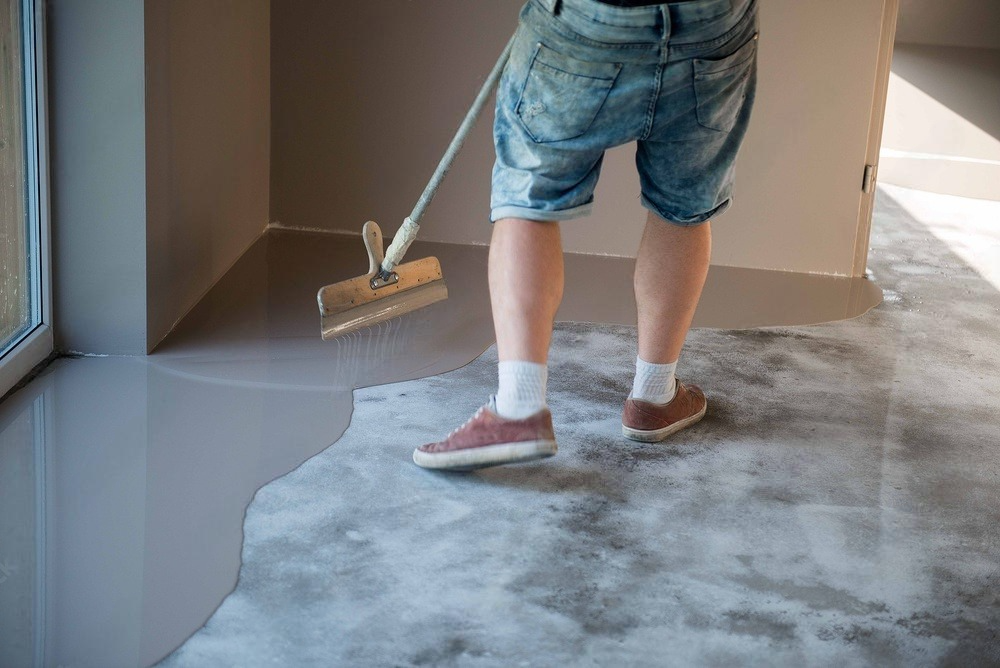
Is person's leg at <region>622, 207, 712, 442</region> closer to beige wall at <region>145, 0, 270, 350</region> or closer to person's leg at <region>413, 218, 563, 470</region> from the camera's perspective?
person's leg at <region>413, 218, 563, 470</region>

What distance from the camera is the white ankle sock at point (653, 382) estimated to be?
1933 millimetres

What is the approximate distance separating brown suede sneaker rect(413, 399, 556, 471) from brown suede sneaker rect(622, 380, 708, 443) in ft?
0.86

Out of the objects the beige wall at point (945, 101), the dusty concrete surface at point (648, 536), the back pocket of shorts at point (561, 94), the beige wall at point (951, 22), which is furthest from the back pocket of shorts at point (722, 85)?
the beige wall at point (951, 22)

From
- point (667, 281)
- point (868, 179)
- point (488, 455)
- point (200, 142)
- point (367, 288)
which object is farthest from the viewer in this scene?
point (868, 179)

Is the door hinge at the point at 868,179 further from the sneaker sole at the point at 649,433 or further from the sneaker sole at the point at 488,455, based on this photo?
the sneaker sole at the point at 488,455

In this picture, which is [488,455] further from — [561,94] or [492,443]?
[561,94]

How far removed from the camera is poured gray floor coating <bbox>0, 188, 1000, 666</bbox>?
130 centimetres

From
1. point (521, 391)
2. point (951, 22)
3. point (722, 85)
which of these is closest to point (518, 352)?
point (521, 391)

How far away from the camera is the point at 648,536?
156cm

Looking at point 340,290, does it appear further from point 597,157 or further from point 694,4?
point 694,4

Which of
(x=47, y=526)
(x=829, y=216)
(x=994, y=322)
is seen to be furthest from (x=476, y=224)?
(x=47, y=526)

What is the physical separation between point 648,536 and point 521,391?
291mm

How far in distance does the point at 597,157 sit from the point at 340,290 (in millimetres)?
818

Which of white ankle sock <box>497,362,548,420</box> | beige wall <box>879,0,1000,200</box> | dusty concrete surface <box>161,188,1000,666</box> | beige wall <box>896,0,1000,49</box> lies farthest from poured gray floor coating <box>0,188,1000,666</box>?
beige wall <box>896,0,1000,49</box>
